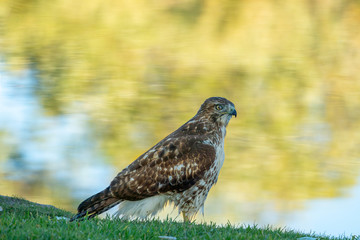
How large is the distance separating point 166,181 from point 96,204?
117 centimetres

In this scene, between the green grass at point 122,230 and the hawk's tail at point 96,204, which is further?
the hawk's tail at point 96,204

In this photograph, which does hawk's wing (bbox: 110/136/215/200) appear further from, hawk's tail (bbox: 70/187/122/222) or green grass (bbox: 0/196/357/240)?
green grass (bbox: 0/196/357/240)

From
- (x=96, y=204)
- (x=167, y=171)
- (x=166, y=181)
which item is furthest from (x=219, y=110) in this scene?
(x=96, y=204)

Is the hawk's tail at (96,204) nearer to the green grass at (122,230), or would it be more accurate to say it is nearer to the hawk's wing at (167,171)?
the hawk's wing at (167,171)

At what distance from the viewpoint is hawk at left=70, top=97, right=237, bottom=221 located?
28.1 ft

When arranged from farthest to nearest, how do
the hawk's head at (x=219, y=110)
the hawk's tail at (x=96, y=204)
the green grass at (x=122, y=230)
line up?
the hawk's head at (x=219, y=110)
the hawk's tail at (x=96, y=204)
the green grass at (x=122, y=230)

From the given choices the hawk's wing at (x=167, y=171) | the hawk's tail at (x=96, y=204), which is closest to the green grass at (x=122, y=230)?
the hawk's tail at (x=96, y=204)

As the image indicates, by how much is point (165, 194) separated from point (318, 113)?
14.9 metres

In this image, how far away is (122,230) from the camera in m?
7.15

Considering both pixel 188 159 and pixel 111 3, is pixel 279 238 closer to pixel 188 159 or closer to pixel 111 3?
pixel 188 159

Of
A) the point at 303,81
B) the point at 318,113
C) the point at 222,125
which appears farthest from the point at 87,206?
the point at 303,81

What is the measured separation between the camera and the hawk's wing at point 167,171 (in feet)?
28.1

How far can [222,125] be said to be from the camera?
9.18 meters

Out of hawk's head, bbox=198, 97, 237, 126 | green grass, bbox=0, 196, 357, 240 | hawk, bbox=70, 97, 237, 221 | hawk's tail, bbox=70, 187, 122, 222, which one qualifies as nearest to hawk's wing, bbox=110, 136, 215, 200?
Answer: hawk, bbox=70, 97, 237, 221
